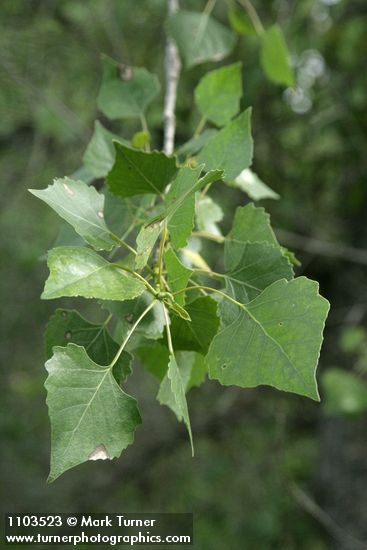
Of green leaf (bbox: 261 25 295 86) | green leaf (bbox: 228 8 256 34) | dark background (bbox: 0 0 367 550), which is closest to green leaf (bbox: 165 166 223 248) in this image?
green leaf (bbox: 261 25 295 86)

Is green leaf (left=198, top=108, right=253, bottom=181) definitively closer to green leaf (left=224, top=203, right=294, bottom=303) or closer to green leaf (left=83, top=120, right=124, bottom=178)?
green leaf (left=224, top=203, right=294, bottom=303)

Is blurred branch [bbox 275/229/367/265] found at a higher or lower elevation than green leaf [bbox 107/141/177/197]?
lower

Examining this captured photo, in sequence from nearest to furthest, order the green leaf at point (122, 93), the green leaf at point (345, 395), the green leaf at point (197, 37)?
the green leaf at point (122, 93), the green leaf at point (197, 37), the green leaf at point (345, 395)

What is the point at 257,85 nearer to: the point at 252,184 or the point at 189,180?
the point at 252,184

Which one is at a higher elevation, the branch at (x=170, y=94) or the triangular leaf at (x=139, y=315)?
the branch at (x=170, y=94)

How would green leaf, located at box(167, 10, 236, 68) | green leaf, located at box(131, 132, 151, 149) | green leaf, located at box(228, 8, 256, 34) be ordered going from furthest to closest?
green leaf, located at box(228, 8, 256, 34)
green leaf, located at box(167, 10, 236, 68)
green leaf, located at box(131, 132, 151, 149)

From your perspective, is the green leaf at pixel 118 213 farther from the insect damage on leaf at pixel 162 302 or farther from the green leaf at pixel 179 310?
the green leaf at pixel 179 310

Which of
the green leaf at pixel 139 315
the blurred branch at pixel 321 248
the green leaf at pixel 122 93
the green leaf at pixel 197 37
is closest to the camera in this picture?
the green leaf at pixel 139 315

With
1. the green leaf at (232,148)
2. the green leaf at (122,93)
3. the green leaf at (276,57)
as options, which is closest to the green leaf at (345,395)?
the green leaf at (276,57)
